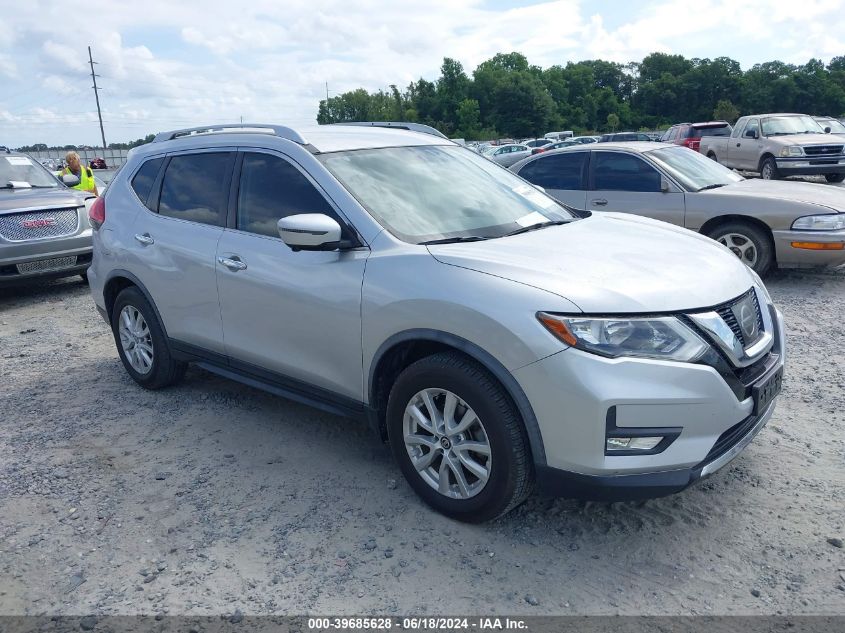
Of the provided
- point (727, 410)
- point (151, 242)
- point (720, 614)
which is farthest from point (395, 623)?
point (151, 242)

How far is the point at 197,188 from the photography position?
471cm

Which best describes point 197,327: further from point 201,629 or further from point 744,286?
point 744,286

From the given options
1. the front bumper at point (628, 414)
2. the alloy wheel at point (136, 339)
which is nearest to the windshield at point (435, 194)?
the front bumper at point (628, 414)

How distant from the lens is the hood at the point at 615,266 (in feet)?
9.73

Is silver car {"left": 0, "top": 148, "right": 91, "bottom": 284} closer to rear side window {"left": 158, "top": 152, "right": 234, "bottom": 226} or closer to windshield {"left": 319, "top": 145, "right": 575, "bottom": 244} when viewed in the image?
rear side window {"left": 158, "top": 152, "right": 234, "bottom": 226}

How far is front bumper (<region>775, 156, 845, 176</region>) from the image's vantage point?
56.4 feet

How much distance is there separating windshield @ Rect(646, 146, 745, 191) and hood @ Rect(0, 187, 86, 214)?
288 inches

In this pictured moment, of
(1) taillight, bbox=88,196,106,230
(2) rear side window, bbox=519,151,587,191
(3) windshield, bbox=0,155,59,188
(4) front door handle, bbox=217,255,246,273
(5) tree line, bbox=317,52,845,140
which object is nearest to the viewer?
(4) front door handle, bbox=217,255,246,273

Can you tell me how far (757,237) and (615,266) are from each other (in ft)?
17.4

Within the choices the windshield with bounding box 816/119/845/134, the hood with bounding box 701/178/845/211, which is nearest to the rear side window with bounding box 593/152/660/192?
the hood with bounding box 701/178/845/211

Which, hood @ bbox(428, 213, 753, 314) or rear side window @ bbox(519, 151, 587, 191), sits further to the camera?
rear side window @ bbox(519, 151, 587, 191)

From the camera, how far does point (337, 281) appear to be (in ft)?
12.0

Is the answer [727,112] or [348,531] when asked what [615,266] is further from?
[727,112]

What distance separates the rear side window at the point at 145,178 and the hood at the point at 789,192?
5.81 m
